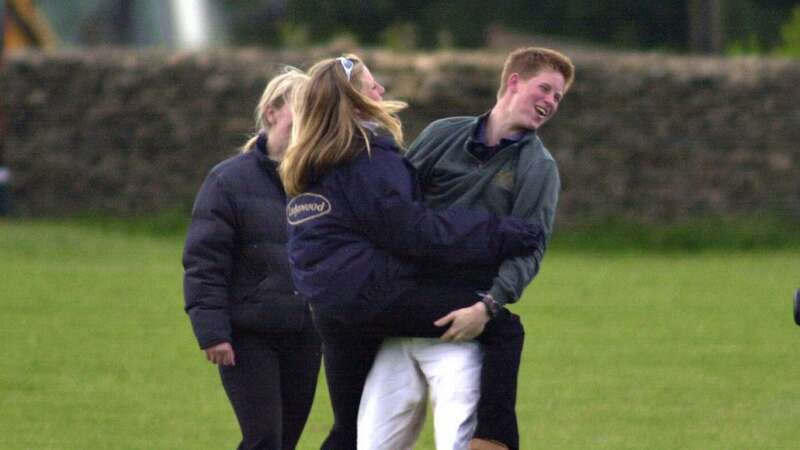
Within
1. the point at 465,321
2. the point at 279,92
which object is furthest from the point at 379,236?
the point at 279,92

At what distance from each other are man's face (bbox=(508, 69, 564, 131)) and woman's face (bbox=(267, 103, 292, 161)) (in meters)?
0.99

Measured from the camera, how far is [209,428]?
25.4 feet

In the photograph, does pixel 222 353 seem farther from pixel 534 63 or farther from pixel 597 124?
pixel 597 124

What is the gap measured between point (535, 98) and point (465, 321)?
0.69m

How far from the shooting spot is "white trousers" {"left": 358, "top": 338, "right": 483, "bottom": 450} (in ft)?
15.4

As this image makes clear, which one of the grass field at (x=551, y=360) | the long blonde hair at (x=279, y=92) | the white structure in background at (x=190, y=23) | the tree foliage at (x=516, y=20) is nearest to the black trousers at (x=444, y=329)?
the long blonde hair at (x=279, y=92)

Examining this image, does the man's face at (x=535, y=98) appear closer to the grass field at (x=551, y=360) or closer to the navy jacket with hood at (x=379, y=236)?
the navy jacket with hood at (x=379, y=236)

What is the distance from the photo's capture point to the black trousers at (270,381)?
5.42 metres

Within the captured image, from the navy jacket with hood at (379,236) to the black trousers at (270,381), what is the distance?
854 millimetres

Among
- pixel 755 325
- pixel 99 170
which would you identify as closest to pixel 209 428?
pixel 755 325

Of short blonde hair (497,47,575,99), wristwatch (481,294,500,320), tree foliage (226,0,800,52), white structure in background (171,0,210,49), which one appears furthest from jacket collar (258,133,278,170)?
tree foliage (226,0,800,52)

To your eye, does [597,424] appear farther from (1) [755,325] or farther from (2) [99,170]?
(2) [99,170]

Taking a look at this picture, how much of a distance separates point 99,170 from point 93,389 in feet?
36.7

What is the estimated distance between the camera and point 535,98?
4738 millimetres
